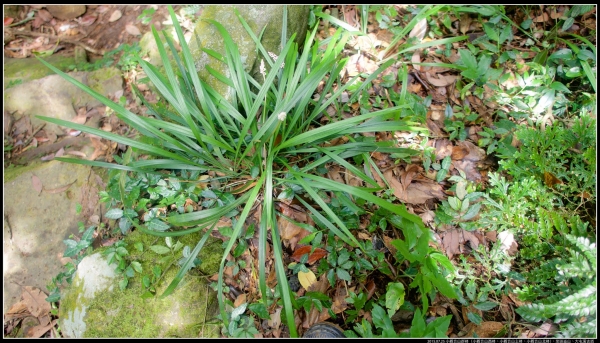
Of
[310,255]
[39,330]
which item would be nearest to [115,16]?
[39,330]

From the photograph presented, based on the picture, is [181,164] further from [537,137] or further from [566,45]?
[566,45]

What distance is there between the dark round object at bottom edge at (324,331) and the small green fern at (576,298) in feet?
2.70

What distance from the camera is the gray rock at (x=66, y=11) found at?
3.25 m

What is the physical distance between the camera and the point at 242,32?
88.4 inches

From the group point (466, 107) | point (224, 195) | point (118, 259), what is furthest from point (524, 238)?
point (118, 259)

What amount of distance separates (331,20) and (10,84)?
251 cm

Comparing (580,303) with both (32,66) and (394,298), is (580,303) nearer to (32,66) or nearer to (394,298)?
(394,298)

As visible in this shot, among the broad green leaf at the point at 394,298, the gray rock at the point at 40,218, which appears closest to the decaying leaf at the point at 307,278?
the broad green leaf at the point at 394,298

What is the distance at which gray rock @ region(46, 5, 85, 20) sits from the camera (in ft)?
10.7

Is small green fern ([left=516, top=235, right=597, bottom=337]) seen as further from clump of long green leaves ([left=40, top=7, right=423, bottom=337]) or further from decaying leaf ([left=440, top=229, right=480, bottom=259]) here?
clump of long green leaves ([left=40, top=7, right=423, bottom=337])

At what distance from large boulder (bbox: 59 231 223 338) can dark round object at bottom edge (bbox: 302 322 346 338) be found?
0.50 m

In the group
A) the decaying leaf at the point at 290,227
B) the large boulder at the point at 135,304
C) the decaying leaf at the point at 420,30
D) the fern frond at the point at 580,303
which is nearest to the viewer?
the fern frond at the point at 580,303

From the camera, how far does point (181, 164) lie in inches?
78.5

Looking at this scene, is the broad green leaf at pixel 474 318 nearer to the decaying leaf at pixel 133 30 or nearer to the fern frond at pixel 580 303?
the fern frond at pixel 580 303
